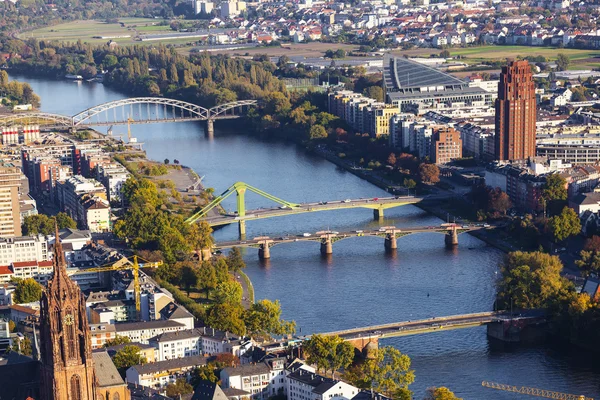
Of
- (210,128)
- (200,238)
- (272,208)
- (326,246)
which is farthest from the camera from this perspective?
(210,128)

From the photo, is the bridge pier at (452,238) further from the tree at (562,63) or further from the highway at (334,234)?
the tree at (562,63)

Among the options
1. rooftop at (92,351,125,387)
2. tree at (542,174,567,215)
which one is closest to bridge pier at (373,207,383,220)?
tree at (542,174,567,215)

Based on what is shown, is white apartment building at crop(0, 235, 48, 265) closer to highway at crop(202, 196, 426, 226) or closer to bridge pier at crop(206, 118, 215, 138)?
highway at crop(202, 196, 426, 226)

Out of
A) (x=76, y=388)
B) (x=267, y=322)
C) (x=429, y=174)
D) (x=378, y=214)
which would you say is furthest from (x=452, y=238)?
(x=76, y=388)

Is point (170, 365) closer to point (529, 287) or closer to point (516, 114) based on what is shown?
point (529, 287)

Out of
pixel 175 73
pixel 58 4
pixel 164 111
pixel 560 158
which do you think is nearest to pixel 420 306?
pixel 560 158
